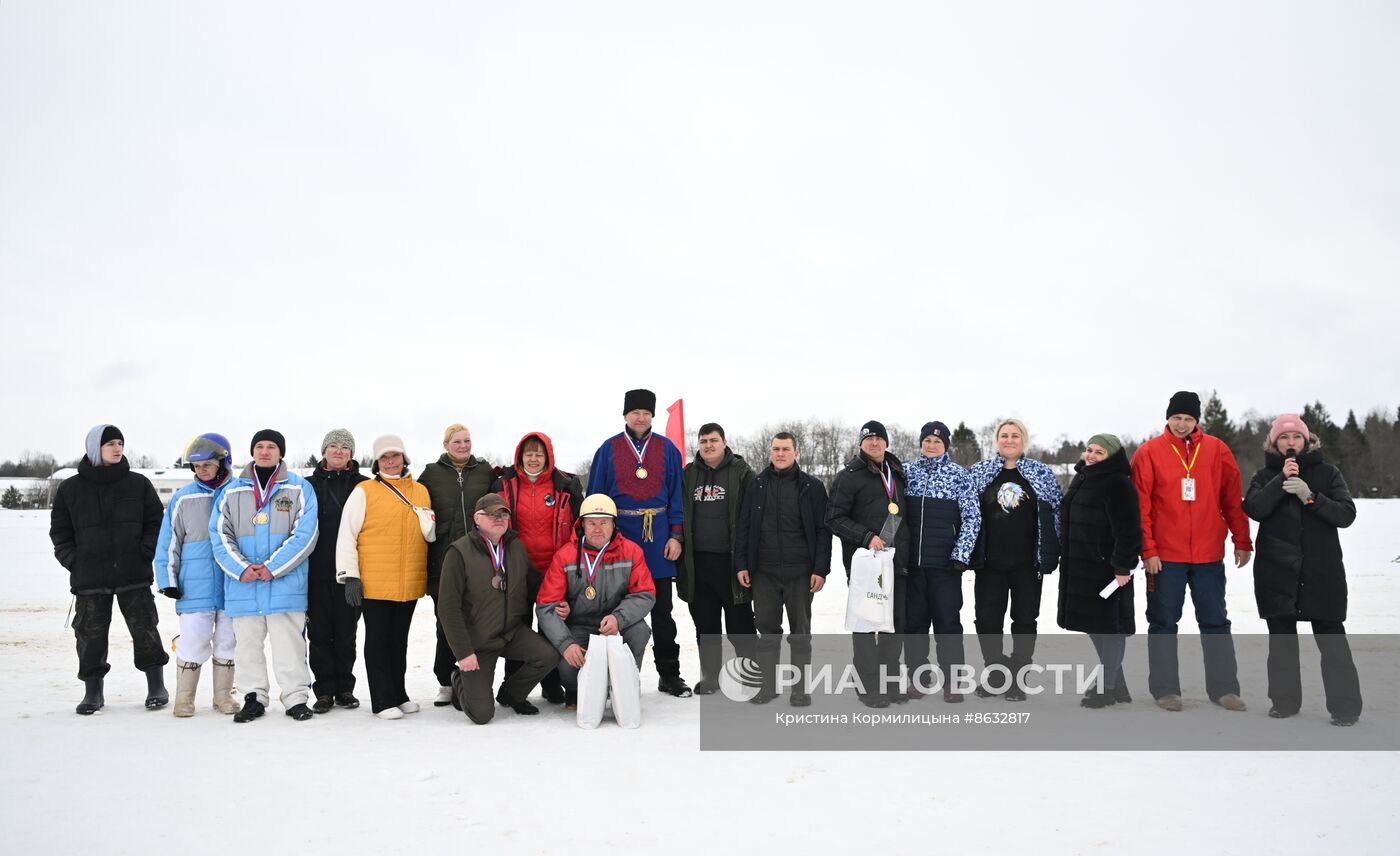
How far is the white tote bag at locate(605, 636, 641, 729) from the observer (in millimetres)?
5926

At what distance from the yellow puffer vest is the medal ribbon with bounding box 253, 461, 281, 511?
0.61m

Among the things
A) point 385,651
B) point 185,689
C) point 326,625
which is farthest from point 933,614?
point 185,689

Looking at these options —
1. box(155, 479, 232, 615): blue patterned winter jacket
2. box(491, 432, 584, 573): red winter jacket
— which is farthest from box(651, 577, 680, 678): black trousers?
box(155, 479, 232, 615): blue patterned winter jacket

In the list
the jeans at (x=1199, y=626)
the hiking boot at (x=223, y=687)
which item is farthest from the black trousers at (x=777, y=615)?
the hiking boot at (x=223, y=687)

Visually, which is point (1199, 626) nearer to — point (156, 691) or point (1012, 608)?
point (1012, 608)

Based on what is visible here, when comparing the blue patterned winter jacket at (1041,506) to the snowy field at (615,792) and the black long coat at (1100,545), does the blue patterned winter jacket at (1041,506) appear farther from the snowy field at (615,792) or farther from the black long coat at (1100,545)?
the snowy field at (615,792)

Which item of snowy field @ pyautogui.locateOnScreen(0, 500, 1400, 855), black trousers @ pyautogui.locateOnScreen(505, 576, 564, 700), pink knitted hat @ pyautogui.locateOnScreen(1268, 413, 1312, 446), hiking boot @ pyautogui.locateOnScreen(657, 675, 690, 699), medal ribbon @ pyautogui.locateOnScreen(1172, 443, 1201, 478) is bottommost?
hiking boot @ pyautogui.locateOnScreen(657, 675, 690, 699)

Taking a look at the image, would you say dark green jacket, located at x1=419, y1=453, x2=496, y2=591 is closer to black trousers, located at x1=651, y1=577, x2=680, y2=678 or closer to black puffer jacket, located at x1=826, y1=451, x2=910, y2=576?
black trousers, located at x1=651, y1=577, x2=680, y2=678

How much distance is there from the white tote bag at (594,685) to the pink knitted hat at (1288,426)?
15.9 feet

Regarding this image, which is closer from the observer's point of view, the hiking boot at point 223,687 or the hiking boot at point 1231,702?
the hiking boot at point 1231,702

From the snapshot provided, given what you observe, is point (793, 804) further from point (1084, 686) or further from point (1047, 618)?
point (1047, 618)

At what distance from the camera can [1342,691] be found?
5699 millimetres

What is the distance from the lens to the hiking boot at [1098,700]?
622 centimetres

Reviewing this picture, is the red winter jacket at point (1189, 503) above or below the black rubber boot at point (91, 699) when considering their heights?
above
